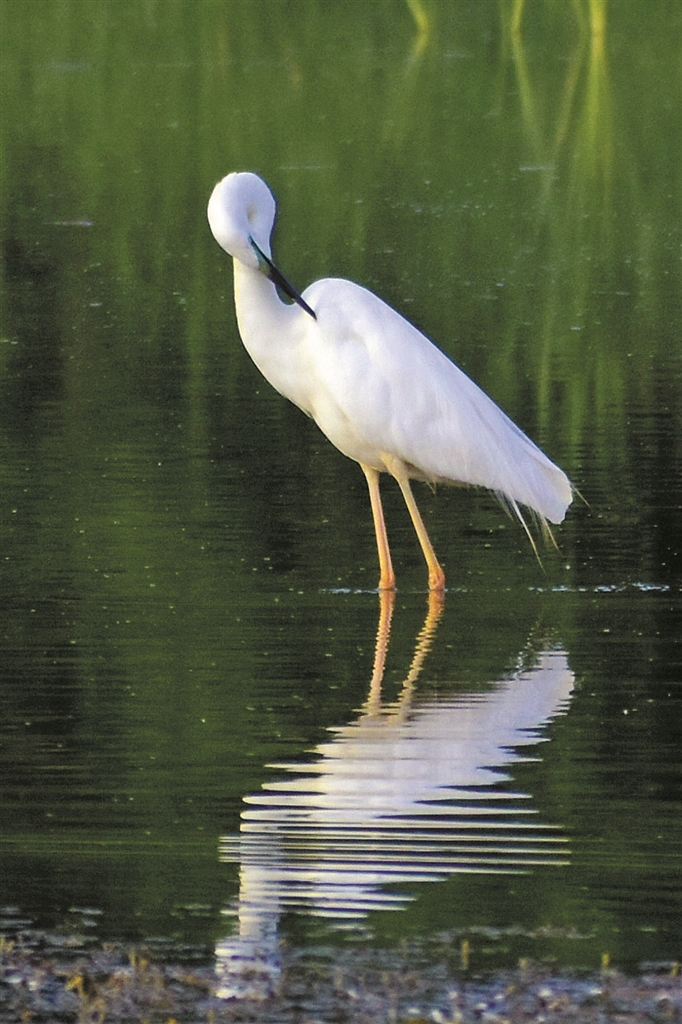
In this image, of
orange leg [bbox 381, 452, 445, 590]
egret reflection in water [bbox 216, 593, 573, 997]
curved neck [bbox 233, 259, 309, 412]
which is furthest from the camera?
curved neck [bbox 233, 259, 309, 412]

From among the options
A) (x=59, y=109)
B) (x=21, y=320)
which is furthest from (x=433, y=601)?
(x=59, y=109)

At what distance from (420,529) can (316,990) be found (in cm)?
485

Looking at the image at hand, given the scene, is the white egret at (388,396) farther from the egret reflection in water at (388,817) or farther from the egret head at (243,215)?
the egret reflection in water at (388,817)

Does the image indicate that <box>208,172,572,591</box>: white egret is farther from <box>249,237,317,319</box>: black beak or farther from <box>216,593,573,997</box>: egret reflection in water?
<box>216,593,573,997</box>: egret reflection in water

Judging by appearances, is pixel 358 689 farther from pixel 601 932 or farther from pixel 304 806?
pixel 601 932

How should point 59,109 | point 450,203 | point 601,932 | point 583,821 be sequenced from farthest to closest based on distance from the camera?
point 59,109 < point 450,203 < point 583,821 < point 601,932

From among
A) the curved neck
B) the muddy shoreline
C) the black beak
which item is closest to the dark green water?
the muddy shoreline

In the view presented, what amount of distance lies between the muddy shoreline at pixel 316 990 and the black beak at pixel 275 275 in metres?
5.02

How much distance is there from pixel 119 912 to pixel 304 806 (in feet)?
3.15

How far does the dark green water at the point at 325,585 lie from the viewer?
6055 millimetres

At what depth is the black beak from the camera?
1009 centimetres

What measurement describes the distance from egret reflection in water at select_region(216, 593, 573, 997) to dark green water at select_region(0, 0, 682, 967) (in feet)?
0.05

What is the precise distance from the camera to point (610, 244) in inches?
843

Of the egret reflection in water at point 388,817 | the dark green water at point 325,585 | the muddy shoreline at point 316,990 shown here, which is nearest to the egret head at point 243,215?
the dark green water at point 325,585
